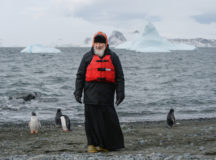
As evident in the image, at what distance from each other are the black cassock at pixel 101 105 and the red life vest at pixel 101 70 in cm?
8

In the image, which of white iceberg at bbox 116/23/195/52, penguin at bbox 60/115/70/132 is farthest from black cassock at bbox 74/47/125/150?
white iceberg at bbox 116/23/195/52

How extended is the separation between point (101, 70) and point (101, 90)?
0.30m

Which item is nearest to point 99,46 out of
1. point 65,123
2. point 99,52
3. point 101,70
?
point 99,52

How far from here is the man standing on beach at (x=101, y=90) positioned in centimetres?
463

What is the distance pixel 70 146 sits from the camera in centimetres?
625

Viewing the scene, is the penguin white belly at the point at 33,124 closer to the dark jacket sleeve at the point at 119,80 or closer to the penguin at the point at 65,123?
the penguin at the point at 65,123

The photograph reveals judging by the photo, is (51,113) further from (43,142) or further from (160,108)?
(43,142)

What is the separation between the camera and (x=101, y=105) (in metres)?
4.75

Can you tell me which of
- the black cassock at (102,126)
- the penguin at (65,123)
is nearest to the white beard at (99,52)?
the black cassock at (102,126)

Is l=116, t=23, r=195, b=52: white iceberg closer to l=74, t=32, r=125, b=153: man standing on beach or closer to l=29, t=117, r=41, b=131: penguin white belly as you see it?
l=29, t=117, r=41, b=131: penguin white belly

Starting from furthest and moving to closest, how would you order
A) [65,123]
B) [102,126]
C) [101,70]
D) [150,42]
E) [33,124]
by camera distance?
[150,42] < [65,123] < [33,124] < [102,126] < [101,70]

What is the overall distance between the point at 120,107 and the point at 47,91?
639 cm

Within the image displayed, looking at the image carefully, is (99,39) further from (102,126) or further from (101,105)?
(102,126)

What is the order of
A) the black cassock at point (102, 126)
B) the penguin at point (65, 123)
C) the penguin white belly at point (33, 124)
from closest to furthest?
the black cassock at point (102, 126) < the penguin white belly at point (33, 124) < the penguin at point (65, 123)
